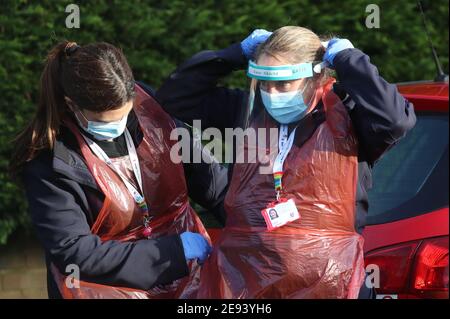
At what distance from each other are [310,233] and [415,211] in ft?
1.91

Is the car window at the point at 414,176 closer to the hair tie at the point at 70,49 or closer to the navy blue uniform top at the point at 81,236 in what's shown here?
the navy blue uniform top at the point at 81,236

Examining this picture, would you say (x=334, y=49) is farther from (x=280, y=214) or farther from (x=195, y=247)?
(x=195, y=247)

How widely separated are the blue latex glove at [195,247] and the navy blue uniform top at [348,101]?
461 millimetres

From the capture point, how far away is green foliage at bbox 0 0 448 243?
232 inches

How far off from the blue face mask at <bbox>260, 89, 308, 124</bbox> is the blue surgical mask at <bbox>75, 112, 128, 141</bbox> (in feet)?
1.86

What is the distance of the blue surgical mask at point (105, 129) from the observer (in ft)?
10.3

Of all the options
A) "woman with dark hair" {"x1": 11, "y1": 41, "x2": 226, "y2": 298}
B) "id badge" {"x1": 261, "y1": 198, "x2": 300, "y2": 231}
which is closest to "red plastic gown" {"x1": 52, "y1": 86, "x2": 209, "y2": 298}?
"woman with dark hair" {"x1": 11, "y1": 41, "x2": 226, "y2": 298}

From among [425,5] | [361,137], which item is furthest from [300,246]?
[425,5]

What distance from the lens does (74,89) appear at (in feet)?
10.2

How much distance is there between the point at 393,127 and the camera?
281cm

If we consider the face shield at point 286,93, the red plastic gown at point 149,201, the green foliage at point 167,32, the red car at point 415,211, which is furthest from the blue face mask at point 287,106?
the green foliage at point 167,32

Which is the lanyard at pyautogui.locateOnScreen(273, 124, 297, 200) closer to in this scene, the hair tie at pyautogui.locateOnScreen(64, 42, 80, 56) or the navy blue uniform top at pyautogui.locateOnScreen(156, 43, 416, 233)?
the navy blue uniform top at pyautogui.locateOnScreen(156, 43, 416, 233)

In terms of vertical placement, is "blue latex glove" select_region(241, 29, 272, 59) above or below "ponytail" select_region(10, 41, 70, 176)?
above

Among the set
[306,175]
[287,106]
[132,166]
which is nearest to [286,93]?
[287,106]
